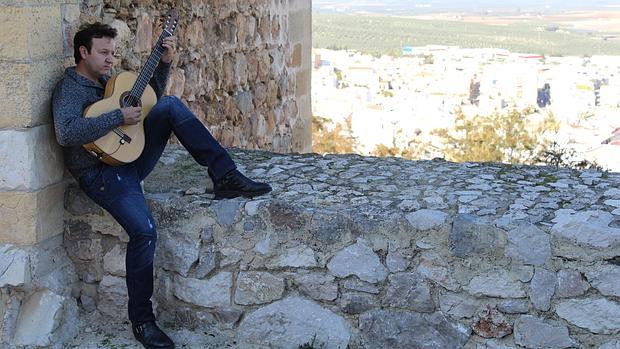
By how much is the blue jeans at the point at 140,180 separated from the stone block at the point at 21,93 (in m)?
0.36

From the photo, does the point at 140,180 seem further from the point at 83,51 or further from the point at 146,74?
the point at 83,51

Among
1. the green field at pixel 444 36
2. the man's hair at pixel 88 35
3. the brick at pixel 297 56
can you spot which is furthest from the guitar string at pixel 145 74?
the green field at pixel 444 36

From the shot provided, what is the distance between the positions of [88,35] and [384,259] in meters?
1.61

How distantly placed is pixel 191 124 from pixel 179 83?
1.46m

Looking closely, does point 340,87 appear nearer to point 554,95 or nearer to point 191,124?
point 554,95

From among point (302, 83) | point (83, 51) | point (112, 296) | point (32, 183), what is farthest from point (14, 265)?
point (302, 83)

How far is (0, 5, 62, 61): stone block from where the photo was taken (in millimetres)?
3807

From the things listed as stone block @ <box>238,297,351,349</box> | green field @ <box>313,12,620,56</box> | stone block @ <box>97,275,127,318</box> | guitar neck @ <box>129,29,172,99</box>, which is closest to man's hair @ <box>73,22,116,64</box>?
guitar neck @ <box>129,29,172,99</box>

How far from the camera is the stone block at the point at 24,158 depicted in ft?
12.7

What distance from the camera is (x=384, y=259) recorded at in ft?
12.4

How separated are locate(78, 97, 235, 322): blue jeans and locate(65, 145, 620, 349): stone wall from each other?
160mm

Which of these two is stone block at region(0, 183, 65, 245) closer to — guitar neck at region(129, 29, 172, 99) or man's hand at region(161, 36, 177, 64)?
guitar neck at region(129, 29, 172, 99)

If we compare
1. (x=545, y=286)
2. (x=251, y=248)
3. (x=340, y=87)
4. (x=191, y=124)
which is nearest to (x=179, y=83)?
(x=191, y=124)

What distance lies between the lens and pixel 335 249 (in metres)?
3.86
